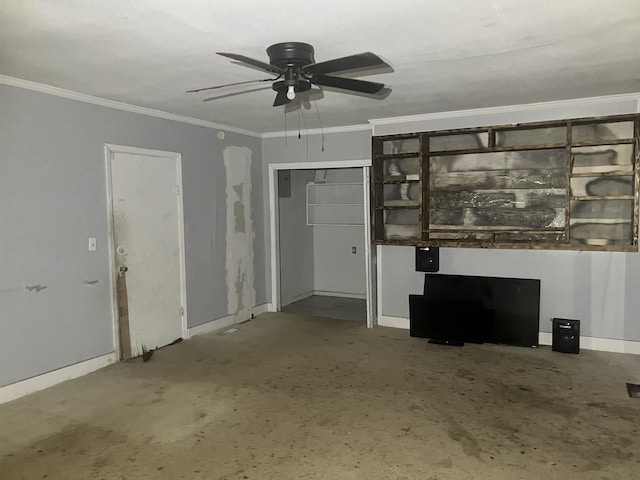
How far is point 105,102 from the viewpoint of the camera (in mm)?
4254

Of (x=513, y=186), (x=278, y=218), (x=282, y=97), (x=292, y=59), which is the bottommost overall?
(x=278, y=218)

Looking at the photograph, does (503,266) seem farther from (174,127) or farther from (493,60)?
(174,127)

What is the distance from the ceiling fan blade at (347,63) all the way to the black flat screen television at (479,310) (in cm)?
312

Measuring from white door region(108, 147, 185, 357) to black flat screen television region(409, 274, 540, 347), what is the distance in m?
2.58

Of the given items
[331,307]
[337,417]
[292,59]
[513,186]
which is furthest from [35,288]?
[513,186]

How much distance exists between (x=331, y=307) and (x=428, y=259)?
82.8 inches

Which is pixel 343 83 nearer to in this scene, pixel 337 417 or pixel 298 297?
pixel 337 417

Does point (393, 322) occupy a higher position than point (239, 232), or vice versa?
point (239, 232)

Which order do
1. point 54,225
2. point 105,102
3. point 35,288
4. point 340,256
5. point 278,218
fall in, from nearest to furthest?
point 35,288
point 54,225
point 105,102
point 278,218
point 340,256

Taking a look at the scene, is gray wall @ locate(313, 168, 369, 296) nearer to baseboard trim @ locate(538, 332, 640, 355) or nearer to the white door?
the white door

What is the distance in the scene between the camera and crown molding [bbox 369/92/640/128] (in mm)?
4414

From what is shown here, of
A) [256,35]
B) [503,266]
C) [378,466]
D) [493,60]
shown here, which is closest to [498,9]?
[493,60]

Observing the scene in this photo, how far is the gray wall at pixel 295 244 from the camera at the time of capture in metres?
7.12

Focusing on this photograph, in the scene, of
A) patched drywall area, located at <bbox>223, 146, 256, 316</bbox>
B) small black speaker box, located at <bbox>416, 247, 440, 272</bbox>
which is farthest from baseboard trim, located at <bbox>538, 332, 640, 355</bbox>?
patched drywall area, located at <bbox>223, 146, 256, 316</bbox>
